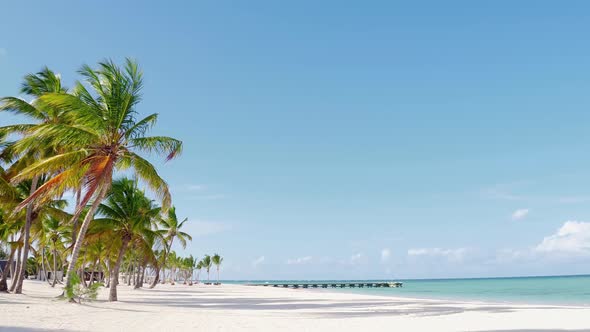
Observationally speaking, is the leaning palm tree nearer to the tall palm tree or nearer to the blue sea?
the tall palm tree

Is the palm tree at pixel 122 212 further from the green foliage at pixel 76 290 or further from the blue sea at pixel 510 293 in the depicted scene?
the blue sea at pixel 510 293

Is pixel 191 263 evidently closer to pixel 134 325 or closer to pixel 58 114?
pixel 58 114

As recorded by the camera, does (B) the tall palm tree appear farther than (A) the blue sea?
No

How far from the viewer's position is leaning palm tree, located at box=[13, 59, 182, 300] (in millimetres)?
16391

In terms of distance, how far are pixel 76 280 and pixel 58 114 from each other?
9.63 meters

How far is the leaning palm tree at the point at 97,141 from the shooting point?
645 inches

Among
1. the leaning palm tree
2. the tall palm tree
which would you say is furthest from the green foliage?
the tall palm tree

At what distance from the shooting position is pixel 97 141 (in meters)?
17.6

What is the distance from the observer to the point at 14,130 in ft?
69.6

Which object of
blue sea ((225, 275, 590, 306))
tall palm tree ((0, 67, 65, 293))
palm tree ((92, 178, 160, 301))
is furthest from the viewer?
blue sea ((225, 275, 590, 306))

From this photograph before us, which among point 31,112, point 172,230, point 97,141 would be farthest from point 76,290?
point 172,230

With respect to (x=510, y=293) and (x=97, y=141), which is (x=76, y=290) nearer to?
(x=97, y=141)

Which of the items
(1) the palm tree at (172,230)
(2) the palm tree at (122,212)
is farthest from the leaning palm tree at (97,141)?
(1) the palm tree at (172,230)

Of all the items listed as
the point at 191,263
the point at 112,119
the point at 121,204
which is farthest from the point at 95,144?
the point at 191,263
